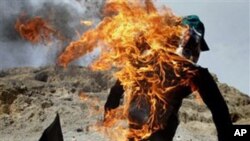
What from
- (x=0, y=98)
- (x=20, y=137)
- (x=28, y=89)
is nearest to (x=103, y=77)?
(x=28, y=89)

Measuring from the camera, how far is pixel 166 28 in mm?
5836

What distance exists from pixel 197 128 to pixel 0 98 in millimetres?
6188

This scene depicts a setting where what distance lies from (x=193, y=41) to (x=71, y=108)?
31.0ft

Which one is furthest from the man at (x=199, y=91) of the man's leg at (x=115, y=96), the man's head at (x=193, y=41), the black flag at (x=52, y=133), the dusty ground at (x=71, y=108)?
the dusty ground at (x=71, y=108)

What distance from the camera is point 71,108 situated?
Answer: 14.1 m

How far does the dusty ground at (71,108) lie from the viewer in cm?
1251

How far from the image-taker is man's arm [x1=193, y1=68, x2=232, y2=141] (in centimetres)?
487

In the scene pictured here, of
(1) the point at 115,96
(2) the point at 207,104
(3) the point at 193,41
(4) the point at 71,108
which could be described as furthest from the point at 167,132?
(4) the point at 71,108

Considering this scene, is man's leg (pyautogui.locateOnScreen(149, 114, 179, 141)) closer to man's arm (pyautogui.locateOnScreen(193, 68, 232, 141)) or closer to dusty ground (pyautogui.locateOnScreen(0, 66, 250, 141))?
man's arm (pyautogui.locateOnScreen(193, 68, 232, 141))

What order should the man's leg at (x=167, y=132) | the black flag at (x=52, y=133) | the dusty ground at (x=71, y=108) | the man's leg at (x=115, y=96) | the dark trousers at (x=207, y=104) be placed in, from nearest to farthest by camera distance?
the dark trousers at (x=207, y=104) → the black flag at (x=52, y=133) → the man's leg at (x=167, y=132) → the man's leg at (x=115, y=96) → the dusty ground at (x=71, y=108)

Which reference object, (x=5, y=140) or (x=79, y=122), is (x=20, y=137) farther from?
(x=79, y=122)

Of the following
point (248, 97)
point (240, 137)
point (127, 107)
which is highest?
point (127, 107)

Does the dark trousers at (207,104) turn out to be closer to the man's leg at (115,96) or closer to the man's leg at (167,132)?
the man's leg at (167,132)

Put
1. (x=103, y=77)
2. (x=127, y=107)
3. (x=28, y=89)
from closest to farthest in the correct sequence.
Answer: (x=127, y=107) → (x=28, y=89) → (x=103, y=77)
